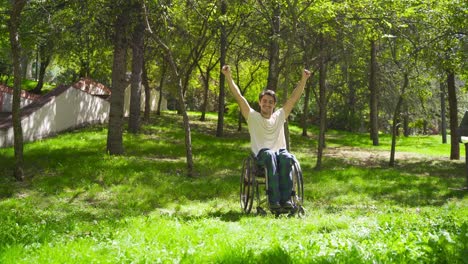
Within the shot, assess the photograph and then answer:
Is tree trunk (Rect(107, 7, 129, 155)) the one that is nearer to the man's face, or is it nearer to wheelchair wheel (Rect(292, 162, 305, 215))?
the man's face

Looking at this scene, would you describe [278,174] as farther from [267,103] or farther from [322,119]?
[322,119]

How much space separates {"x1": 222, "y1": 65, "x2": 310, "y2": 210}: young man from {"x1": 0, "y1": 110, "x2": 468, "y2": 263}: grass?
451mm

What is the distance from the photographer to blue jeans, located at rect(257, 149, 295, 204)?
7660 mm

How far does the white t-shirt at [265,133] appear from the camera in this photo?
8.20m

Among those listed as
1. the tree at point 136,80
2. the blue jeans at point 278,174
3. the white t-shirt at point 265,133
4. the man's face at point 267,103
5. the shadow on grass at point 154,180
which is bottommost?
the shadow on grass at point 154,180

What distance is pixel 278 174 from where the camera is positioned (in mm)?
7828

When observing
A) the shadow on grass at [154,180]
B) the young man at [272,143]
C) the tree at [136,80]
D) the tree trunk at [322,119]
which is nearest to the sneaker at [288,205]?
the young man at [272,143]

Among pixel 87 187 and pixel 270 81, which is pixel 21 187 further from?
pixel 270 81

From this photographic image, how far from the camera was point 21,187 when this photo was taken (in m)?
11.0

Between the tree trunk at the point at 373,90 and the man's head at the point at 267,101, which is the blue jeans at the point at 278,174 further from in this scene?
the tree trunk at the point at 373,90

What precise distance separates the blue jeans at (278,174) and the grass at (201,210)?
0.41 m

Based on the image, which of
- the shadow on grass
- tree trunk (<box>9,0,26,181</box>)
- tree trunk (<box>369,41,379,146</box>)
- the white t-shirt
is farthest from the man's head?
tree trunk (<box>369,41,379,146</box>)

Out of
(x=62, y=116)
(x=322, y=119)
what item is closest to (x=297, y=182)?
(x=322, y=119)

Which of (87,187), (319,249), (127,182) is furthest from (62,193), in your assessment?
(319,249)
